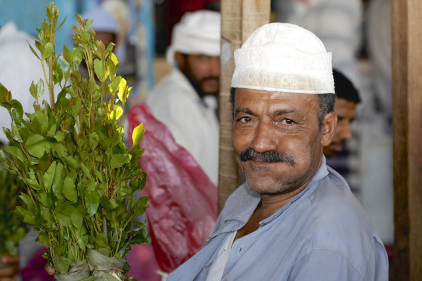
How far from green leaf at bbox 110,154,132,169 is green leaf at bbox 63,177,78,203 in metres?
0.13

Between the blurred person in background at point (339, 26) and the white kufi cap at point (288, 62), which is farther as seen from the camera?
the blurred person in background at point (339, 26)

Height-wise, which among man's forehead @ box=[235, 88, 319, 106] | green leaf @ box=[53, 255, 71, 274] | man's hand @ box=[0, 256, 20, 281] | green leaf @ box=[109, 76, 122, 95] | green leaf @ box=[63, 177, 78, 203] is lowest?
man's hand @ box=[0, 256, 20, 281]

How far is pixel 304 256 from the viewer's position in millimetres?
1553

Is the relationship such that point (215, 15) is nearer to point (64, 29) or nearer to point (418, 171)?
point (64, 29)

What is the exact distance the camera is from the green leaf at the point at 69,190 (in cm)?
169

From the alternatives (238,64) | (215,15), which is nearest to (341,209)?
(238,64)

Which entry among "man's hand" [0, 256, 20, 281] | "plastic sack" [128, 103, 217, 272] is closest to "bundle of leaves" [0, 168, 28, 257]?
"man's hand" [0, 256, 20, 281]

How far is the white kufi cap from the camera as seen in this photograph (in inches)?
67.3

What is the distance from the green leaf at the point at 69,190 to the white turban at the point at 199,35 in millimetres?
2653

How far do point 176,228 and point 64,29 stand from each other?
2.92m

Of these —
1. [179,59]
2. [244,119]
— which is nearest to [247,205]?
[244,119]

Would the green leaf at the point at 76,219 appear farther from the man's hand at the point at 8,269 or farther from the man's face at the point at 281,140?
the man's hand at the point at 8,269

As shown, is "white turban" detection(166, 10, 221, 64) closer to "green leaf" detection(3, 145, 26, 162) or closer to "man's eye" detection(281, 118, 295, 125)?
"man's eye" detection(281, 118, 295, 125)

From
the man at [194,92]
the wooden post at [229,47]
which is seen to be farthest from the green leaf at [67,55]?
the man at [194,92]
